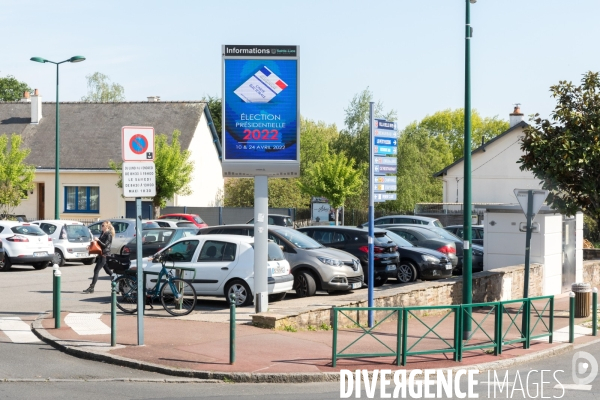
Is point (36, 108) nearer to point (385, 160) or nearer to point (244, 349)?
point (385, 160)

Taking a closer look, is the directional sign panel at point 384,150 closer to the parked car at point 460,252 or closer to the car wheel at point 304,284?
the car wheel at point 304,284

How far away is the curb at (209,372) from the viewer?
1016 cm

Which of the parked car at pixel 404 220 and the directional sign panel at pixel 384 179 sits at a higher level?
the directional sign panel at pixel 384 179

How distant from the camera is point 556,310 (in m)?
18.5

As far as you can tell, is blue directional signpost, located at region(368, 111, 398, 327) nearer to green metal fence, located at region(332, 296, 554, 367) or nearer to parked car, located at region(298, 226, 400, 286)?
green metal fence, located at region(332, 296, 554, 367)

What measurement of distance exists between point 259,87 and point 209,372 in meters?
6.24

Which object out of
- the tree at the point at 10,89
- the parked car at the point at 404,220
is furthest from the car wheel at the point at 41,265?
the tree at the point at 10,89

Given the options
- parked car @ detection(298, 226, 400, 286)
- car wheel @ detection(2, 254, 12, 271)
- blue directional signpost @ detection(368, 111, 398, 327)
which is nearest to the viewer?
blue directional signpost @ detection(368, 111, 398, 327)

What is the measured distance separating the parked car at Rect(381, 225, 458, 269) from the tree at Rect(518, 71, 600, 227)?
4.31 m

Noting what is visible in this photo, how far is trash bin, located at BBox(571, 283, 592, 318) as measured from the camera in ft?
58.4

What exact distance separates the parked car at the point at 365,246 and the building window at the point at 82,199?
29506 mm

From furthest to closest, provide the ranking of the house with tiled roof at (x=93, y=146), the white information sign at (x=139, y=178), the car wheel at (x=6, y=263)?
1. the house with tiled roof at (x=93, y=146)
2. the car wheel at (x=6, y=263)
3. the white information sign at (x=139, y=178)

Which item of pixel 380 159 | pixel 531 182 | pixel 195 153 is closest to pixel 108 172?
pixel 195 153

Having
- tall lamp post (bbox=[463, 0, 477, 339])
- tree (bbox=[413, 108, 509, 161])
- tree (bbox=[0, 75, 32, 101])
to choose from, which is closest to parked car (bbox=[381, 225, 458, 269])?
tall lamp post (bbox=[463, 0, 477, 339])
